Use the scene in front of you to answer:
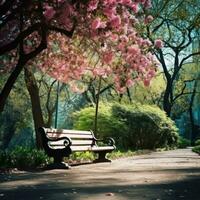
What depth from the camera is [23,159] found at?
13156 millimetres

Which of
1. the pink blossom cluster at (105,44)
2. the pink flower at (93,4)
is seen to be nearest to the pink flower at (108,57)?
the pink blossom cluster at (105,44)

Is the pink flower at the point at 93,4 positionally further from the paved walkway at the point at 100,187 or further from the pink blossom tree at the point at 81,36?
the paved walkway at the point at 100,187

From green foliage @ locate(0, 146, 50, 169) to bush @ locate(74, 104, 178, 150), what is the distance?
1274 centimetres

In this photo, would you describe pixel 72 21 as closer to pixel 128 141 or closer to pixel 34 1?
pixel 34 1

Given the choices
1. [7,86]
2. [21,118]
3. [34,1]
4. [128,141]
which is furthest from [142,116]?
[21,118]

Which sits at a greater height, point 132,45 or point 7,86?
point 132,45

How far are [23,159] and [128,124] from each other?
14650 mm

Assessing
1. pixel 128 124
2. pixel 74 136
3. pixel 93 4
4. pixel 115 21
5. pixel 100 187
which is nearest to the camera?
pixel 100 187

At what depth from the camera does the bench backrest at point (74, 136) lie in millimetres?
13753

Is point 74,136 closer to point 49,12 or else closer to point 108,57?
point 108,57

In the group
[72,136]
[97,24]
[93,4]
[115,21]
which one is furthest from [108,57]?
[93,4]

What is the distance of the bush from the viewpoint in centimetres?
2666

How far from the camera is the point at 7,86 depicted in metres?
13.1

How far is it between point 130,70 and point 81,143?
9.06 ft
